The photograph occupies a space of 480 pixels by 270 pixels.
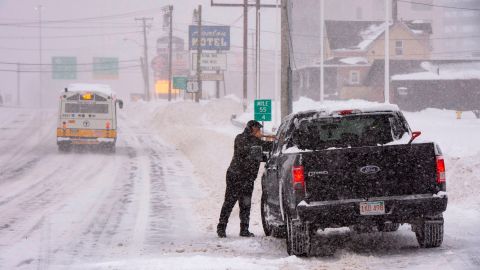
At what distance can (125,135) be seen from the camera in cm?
4491

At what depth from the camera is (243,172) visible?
1185cm

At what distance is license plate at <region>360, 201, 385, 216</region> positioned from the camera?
8992 mm

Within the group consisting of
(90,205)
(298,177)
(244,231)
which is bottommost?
(90,205)

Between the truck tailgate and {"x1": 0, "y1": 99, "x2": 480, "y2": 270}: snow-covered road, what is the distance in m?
0.78

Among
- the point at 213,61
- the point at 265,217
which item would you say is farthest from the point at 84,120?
the point at 213,61

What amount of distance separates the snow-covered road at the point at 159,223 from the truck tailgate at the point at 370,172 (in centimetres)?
78

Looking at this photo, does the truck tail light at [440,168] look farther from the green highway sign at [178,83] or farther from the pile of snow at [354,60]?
the pile of snow at [354,60]

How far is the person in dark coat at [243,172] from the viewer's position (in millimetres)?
11742

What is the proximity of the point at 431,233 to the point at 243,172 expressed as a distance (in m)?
3.32

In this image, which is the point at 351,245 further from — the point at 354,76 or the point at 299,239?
the point at 354,76

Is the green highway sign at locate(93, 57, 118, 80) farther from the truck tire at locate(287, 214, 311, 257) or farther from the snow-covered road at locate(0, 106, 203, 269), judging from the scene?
the truck tire at locate(287, 214, 311, 257)

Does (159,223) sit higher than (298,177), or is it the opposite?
(298,177)

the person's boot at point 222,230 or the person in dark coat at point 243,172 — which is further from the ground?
the person in dark coat at point 243,172

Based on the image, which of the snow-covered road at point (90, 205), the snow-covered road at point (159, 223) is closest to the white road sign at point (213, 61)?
the snow-covered road at point (90, 205)
